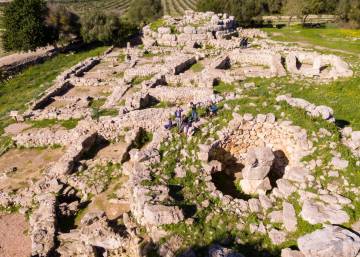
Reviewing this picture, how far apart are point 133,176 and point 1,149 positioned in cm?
1174

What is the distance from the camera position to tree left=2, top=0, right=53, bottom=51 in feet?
136

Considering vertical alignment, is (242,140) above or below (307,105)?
below

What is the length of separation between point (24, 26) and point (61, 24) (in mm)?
5302

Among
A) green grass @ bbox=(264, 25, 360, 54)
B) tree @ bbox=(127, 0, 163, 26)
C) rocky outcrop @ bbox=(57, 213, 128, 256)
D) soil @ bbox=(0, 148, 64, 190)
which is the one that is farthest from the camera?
tree @ bbox=(127, 0, 163, 26)

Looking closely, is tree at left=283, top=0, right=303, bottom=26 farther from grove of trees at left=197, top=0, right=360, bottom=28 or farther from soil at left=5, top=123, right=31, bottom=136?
soil at left=5, top=123, right=31, bottom=136

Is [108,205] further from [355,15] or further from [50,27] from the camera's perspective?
[355,15]

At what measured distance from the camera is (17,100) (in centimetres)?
3066

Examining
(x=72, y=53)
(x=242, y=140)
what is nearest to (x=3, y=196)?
(x=242, y=140)

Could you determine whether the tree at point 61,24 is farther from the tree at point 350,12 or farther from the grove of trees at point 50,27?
the tree at point 350,12

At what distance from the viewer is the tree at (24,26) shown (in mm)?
41344

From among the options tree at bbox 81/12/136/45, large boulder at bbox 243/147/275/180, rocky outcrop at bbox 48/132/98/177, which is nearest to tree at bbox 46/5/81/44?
tree at bbox 81/12/136/45

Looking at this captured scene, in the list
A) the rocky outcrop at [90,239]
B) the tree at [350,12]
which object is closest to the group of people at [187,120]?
the rocky outcrop at [90,239]

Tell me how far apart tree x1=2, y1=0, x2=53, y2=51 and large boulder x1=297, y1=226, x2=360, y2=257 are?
4005cm

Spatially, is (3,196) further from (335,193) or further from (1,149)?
(335,193)
